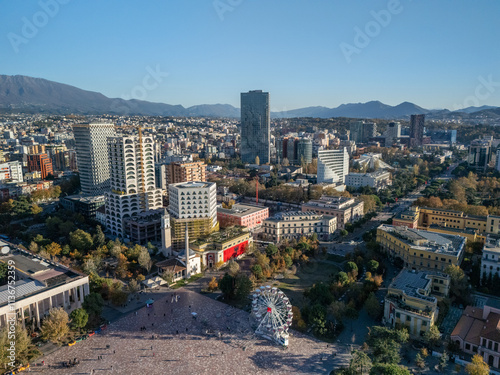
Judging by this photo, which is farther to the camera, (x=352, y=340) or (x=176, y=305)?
(x=176, y=305)

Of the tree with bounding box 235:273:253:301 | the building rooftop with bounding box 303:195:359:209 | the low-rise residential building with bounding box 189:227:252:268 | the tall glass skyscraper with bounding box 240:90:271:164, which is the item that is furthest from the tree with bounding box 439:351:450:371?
the tall glass skyscraper with bounding box 240:90:271:164

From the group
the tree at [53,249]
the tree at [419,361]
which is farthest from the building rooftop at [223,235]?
the tree at [419,361]

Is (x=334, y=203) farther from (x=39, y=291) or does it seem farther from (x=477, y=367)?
(x=39, y=291)

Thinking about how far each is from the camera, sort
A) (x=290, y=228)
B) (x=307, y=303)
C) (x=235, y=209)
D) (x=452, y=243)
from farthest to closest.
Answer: (x=235, y=209), (x=290, y=228), (x=452, y=243), (x=307, y=303)

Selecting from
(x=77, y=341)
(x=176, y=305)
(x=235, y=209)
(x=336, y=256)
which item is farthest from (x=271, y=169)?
(x=77, y=341)

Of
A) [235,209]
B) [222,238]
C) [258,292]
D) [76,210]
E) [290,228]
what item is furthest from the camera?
[76,210]

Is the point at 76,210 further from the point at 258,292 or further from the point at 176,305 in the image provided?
the point at 258,292

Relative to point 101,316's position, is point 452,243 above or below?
above
